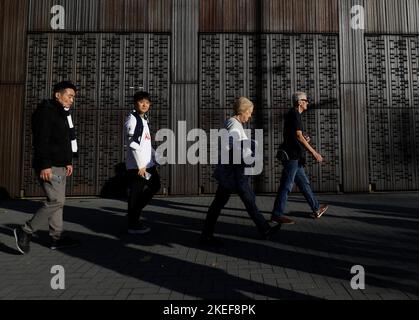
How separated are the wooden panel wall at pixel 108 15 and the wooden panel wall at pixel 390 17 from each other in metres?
5.20

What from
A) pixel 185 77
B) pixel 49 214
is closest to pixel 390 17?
pixel 185 77

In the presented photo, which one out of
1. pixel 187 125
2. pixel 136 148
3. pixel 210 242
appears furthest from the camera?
pixel 187 125

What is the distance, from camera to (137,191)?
184 inches

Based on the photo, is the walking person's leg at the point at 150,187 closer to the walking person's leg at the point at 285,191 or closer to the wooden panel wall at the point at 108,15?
the walking person's leg at the point at 285,191

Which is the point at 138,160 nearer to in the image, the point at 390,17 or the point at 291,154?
the point at 291,154

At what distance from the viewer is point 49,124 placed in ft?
12.8

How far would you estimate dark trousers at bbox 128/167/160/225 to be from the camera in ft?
15.3

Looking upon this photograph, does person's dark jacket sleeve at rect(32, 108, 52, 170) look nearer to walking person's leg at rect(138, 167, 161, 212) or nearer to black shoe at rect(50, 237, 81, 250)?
black shoe at rect(50, 237, 81, 250)

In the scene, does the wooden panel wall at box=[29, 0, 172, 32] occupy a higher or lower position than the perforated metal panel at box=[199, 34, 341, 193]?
higher

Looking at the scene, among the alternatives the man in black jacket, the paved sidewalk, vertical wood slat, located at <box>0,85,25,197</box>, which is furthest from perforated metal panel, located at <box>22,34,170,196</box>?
the man in black jacket

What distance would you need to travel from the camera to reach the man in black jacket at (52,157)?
151 inches

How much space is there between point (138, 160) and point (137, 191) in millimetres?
437

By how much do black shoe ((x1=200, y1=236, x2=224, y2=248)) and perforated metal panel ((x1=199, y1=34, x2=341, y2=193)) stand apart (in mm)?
4202

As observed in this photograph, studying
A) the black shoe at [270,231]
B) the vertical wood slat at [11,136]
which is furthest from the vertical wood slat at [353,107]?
the vertical wood slat at [11,136]
